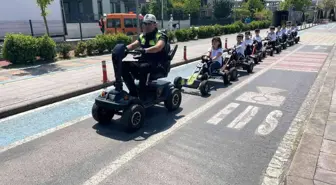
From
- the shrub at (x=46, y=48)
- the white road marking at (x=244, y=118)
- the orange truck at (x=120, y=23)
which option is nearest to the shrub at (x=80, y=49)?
the shrub at (x=46, y=48)

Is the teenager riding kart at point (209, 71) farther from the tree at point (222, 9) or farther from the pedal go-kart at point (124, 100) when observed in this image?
the tree at point (222, 9)

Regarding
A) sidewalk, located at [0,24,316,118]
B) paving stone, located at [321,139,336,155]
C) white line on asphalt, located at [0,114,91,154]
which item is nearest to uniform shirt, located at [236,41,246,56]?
sidewalk, located at [0,24,316,118]

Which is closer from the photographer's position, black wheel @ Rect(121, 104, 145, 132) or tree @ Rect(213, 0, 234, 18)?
black wheel @ Rect(121, 104, 145, 132)

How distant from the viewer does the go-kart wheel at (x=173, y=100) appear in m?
5.80

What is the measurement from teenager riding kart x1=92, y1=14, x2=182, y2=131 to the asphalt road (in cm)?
30

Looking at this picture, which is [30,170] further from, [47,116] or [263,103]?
[263,103]

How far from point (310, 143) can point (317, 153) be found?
312 millimetres

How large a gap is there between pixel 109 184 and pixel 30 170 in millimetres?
1186

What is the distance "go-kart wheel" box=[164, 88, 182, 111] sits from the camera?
5.80 metres

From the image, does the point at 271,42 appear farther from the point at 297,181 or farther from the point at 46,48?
the point at 297,181

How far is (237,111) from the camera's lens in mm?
6027

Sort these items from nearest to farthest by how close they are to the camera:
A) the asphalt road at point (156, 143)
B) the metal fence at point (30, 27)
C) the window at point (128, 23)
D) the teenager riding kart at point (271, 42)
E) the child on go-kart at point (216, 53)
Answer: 1. the asphalt road at point (156, 143)
2. the child on go-kart at point (216, 53)
3. the teenager riding kart at point (271, 42)
4. the metal fence at point (30, 27)
5. the window at point (128, 23)

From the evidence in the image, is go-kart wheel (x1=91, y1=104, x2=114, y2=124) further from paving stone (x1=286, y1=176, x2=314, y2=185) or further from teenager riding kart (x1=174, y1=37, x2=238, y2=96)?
paving stone (x1=286, y1=176, x2=314, y2=185)

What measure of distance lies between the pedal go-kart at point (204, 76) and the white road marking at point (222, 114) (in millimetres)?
991
